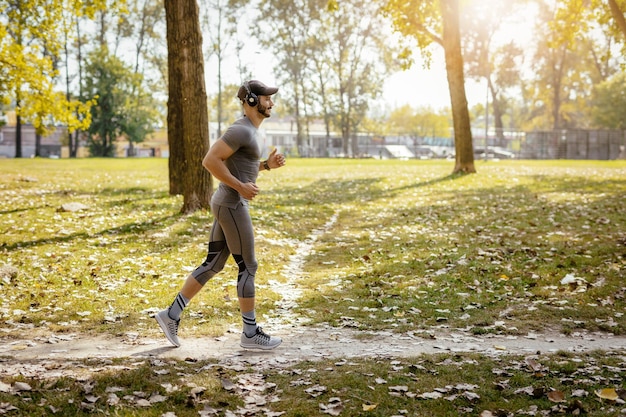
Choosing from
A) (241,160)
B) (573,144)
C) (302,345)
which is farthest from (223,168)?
(573,144)

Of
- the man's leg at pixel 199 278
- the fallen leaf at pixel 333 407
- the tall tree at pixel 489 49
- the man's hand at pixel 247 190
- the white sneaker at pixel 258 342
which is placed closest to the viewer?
the fallen leaf at pixel 333 407

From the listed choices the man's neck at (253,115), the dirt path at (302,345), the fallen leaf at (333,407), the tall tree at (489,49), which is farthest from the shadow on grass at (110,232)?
the tall tree at (489,49)

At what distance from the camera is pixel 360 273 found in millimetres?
10453

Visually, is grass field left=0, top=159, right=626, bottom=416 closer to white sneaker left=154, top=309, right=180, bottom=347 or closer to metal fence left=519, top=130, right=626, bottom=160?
white sneaker left=154, top=309, right=180, bottom=347

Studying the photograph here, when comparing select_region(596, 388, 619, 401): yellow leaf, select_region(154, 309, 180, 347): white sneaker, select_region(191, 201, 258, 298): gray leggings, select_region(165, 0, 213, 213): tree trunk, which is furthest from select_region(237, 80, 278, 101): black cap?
select_region(165, 0, 213, 213): tree trunk

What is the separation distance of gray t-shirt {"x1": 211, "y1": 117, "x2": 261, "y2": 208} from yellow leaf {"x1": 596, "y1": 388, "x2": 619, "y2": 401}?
10.8ft

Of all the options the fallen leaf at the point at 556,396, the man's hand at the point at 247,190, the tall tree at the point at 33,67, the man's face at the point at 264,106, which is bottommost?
the fallen leaf at the point at 556,396

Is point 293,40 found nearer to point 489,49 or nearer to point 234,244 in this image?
point 489,49

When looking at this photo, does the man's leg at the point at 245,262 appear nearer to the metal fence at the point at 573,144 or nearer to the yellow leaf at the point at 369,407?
the yellow leaf at the point at 369,407

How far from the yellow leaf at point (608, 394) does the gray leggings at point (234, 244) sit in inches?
120

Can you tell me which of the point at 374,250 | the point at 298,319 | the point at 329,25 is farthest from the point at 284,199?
the point at 329,25

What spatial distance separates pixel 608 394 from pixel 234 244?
3295 millimetres

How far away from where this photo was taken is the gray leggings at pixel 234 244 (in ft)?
20.0

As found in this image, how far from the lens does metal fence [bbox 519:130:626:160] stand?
198 ft
